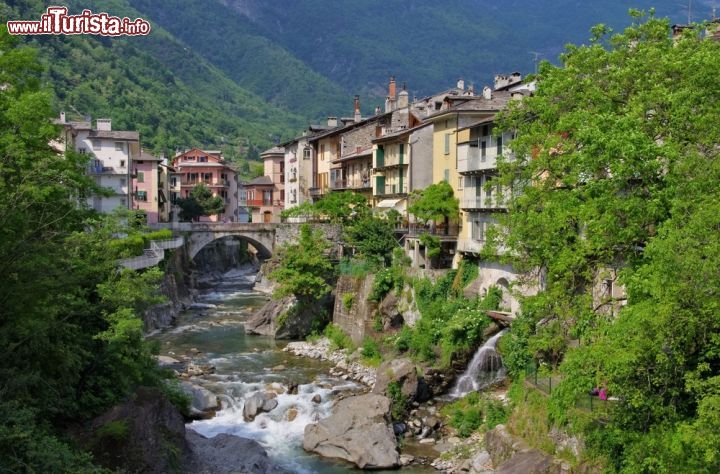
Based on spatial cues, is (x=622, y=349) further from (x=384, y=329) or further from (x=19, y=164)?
(x=384, y=329)

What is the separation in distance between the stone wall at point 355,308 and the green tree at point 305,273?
5.21ft

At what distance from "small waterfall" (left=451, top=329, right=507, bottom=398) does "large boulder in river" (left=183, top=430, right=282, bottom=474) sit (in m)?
11.0

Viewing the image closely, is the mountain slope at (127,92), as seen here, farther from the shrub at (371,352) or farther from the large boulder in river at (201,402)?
the large boulder in river at (201,402)

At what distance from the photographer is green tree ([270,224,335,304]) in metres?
55.5

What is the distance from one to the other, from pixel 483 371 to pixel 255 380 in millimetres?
13519

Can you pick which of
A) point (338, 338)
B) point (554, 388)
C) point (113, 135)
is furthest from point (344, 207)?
point (554, 388)

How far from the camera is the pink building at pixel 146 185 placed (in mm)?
91738

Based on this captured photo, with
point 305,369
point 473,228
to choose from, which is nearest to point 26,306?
point 305,369

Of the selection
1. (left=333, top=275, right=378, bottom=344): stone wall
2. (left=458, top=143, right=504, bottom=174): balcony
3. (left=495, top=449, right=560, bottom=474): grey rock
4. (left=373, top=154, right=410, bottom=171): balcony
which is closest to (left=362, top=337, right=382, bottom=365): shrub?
(left=333, top=275, right=378, bottom=344): stone wall

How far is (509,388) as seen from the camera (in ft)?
117

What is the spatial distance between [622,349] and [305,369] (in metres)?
29.1

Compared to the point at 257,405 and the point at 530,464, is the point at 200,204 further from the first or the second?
the point at 530,464

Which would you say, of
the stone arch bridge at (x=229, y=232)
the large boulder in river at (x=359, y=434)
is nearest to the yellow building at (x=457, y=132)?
the large boulder in river at (x=359, y=434)

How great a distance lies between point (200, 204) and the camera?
113 meters
